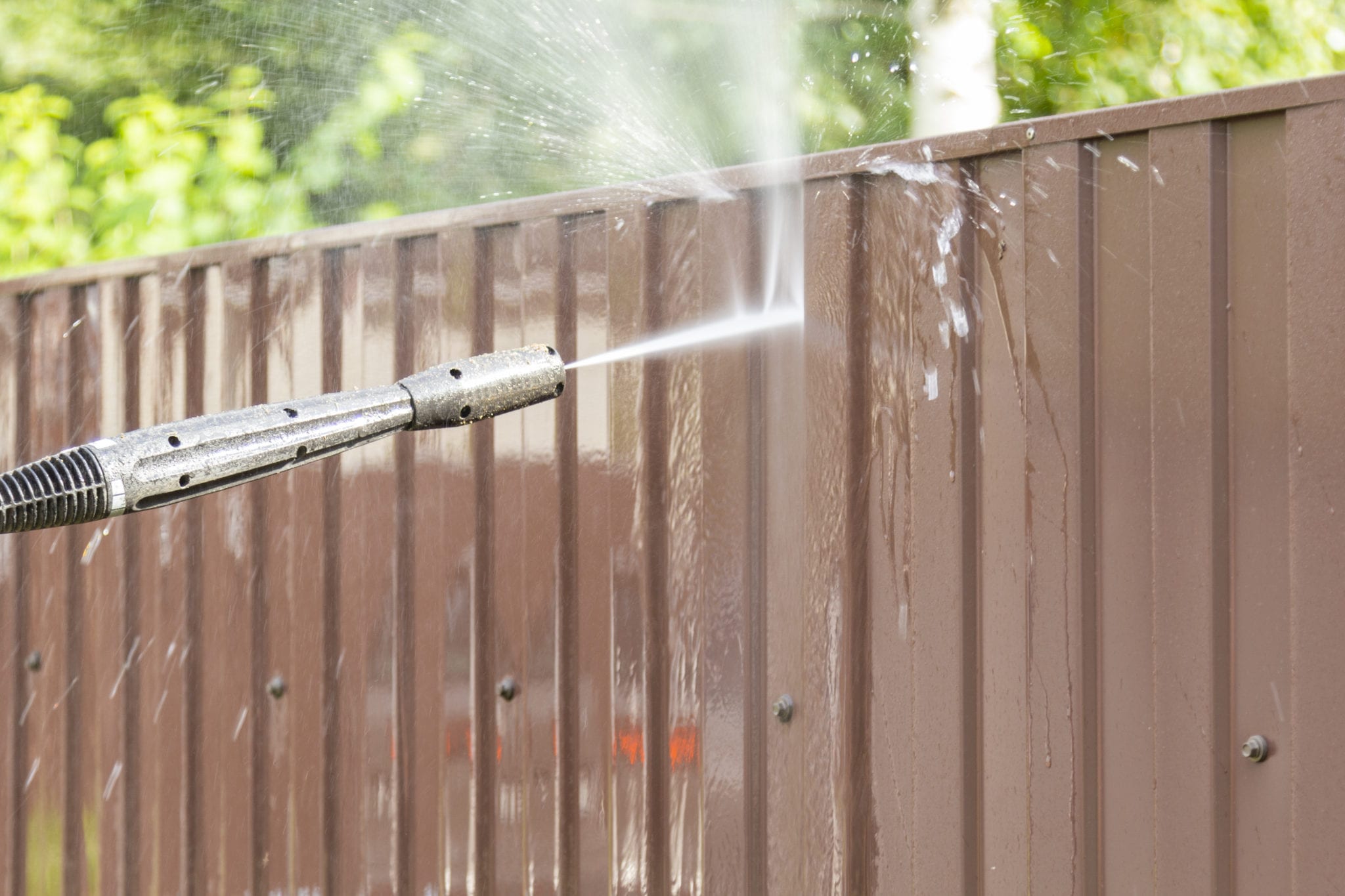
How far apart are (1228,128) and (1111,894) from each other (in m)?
1.54

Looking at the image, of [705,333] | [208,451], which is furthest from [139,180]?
[208,451]

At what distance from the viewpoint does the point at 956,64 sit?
655 centimetres

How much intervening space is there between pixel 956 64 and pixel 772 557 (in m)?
4.29

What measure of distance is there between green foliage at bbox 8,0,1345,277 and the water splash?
392 cm

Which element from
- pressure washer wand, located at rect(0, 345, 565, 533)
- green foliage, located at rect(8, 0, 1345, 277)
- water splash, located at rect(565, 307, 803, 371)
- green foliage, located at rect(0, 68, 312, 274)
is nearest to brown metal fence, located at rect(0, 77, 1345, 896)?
water splash, located at rect(565, 307, 803, 371)

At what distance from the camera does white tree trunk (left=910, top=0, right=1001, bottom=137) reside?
6.55 metres

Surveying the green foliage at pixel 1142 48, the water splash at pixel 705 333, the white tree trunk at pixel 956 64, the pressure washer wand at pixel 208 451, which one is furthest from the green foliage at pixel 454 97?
the pressure washer wand at pixel 208 451

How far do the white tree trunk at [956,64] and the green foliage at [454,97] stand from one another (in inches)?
17.5

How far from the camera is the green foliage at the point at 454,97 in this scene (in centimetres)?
800

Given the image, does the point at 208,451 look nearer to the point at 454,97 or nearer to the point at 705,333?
the point at 705,333

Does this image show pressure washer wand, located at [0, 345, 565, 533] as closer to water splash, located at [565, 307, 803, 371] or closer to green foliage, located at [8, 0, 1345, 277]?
water splash, located at [565, 307, 803, 371]

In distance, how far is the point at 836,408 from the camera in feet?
9.79

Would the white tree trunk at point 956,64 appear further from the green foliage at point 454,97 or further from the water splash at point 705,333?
the water splash at point 705,333

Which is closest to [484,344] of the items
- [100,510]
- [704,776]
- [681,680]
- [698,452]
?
[698,452]
